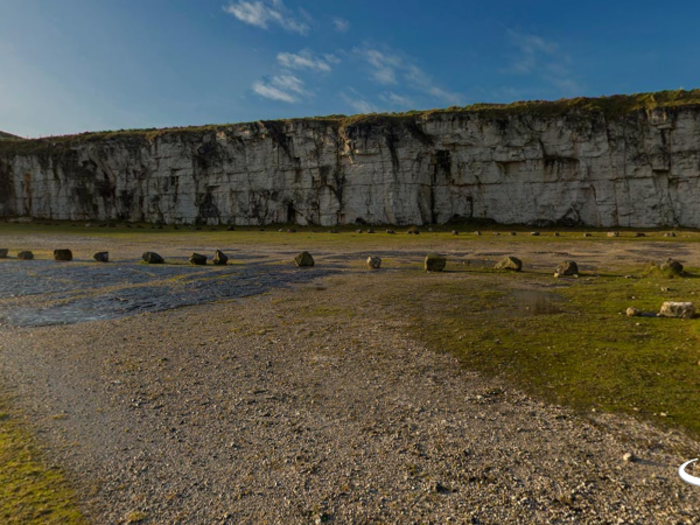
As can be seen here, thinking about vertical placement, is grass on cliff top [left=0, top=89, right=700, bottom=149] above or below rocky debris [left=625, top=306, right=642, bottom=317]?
above

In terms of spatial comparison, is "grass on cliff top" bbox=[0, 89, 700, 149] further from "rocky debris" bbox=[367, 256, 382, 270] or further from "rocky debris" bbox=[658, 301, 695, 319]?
"rocky debris" bbox=[658, 301, 695, 319]

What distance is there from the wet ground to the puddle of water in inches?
250

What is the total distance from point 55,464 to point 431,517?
9.87 ft

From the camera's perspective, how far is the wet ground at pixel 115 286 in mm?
8836

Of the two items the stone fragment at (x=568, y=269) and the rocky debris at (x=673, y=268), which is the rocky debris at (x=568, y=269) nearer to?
the stone fragment at (x=568, y=269)

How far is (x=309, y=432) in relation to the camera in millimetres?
3947

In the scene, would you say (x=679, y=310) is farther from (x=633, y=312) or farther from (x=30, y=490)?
(x=30, y=490)

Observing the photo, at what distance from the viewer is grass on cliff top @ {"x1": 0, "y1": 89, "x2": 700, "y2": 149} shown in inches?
1499

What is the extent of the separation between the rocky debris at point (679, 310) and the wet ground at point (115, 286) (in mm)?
8985

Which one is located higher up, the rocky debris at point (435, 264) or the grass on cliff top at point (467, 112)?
the grass on cliff top at point (467, 112)

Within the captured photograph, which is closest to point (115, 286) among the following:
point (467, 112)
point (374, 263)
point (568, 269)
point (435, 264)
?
point (374, 263)

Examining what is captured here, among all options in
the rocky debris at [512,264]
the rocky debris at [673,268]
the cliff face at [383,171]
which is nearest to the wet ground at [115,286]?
the rocky debris at [512,264]

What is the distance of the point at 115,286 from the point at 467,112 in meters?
39.8

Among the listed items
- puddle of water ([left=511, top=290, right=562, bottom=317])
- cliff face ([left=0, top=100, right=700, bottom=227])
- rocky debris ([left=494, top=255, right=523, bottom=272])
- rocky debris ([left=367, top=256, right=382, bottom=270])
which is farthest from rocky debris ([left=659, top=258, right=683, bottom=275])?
cliff face ([left=0, top=100, right=700, bottom=227])
